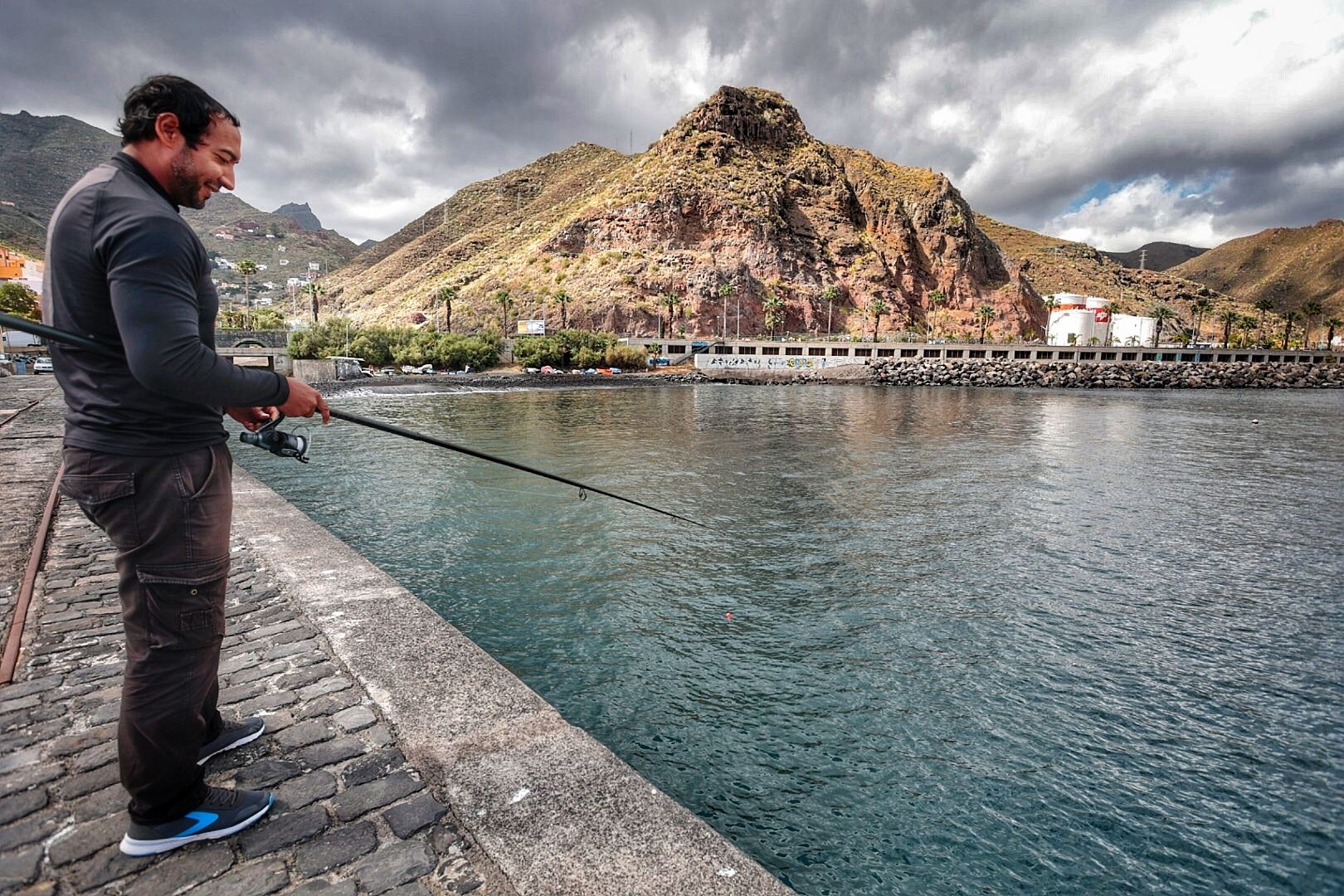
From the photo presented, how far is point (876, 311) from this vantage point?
12319cm

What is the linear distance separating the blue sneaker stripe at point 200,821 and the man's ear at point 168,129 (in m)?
2.72

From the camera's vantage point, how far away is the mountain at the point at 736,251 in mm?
121125

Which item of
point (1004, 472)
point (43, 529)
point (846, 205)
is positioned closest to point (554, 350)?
point (1004, 472)

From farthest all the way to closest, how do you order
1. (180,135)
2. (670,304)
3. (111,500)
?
(670,304) → (180,135) → (111,500)

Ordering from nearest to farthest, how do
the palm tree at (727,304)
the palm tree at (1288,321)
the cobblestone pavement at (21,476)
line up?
the cobblestone pavement at (21,476) < the palm tree at (727,304) < the palm tree at (1288,321)

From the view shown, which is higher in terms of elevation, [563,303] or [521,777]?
[563,303]

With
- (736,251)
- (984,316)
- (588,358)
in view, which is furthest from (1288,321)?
(588,358)

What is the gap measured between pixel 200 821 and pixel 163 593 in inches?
39.8

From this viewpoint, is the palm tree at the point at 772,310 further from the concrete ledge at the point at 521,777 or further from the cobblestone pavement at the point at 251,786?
the cobblestone pavement at the point at 251,786

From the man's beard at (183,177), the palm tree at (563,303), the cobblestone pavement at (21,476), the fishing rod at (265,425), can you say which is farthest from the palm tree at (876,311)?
the man's beard at (183,177)

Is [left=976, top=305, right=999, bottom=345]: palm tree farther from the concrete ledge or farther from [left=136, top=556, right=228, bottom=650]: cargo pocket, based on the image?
[left=136, top=556, right=228, bottom=650]: cargo pocket

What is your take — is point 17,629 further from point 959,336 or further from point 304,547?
point 959,336

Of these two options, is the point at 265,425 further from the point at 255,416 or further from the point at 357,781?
the point at 357,781

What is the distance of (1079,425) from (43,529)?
1627 inches
